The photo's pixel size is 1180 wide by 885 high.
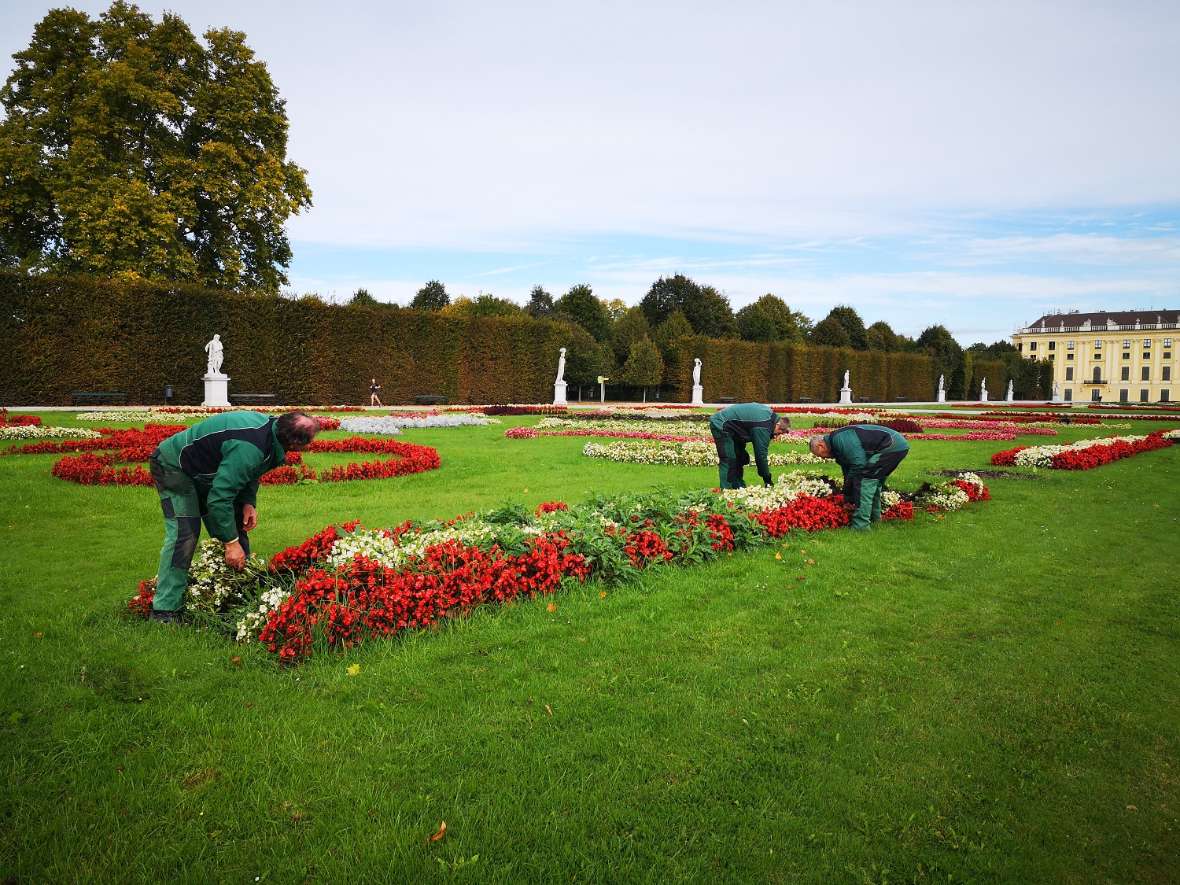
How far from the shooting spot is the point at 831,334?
68.5 metres

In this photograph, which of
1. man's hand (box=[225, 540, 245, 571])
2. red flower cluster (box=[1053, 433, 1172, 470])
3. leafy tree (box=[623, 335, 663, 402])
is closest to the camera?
man's hand (box=[225, 540, 245, 571])

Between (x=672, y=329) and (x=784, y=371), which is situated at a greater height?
(x=672, y=329)

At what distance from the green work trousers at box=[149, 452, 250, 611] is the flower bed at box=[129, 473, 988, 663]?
0.14 m

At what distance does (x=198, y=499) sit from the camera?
4.40m

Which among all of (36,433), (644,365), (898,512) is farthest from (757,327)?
(898,512)

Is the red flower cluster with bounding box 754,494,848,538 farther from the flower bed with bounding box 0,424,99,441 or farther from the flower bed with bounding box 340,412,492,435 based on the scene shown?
the flower bed with bounding box 0,424,99,441

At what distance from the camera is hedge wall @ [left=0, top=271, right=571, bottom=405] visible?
71.4ft

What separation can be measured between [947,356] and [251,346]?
64604mm

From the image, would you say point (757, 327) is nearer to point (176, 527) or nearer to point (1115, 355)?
point (1115, 355)

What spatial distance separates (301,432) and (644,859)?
322 centimetres

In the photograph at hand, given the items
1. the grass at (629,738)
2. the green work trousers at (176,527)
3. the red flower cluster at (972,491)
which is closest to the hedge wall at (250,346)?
the grass at (629,738)

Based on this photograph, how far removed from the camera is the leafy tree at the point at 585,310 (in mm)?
58656

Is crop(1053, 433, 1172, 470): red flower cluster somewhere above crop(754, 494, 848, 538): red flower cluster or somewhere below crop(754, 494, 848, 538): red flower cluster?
above

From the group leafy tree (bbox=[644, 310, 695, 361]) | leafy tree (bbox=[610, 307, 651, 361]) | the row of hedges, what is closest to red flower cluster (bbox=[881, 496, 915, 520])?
the row of hedges
